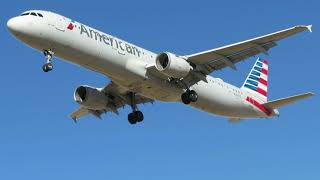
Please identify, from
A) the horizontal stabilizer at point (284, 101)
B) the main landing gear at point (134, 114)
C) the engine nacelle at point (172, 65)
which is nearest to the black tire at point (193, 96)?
the engine nacelle at point (172, 65)

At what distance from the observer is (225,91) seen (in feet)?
164

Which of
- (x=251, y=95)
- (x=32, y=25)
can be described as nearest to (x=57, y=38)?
(x=32, y=25)

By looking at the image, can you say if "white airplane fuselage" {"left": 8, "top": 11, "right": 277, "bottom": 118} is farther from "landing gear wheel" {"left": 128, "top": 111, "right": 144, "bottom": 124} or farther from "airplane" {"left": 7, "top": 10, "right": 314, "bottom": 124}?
"landing gear wheel" {"left": 128, "top": 111, "right": 144, "bottom": 124}

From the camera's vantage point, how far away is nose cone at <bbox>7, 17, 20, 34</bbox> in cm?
4081

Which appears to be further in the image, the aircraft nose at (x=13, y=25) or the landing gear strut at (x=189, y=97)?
the landing gear strut at (x=189, y=97)

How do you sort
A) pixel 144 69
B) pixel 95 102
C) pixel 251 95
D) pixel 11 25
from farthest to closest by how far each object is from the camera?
pixel 251 95 → pixel 95 102 → pixel 144 69 → pixel 11 25

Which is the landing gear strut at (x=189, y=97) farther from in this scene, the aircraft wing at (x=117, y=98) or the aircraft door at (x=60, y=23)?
the aircraft door at (x=60, y=23)

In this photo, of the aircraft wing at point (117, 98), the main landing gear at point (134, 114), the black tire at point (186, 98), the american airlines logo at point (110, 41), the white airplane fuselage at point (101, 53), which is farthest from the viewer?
the main landing gear at point (134, 114)

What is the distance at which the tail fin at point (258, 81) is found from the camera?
5613 cm

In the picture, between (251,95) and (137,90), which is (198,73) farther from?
(251,95)

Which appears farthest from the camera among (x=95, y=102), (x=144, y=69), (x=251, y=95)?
(x=251, y=95)

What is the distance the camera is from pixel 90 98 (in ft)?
162

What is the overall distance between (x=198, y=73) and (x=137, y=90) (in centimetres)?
438

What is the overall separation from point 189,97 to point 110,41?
6.94 metres
